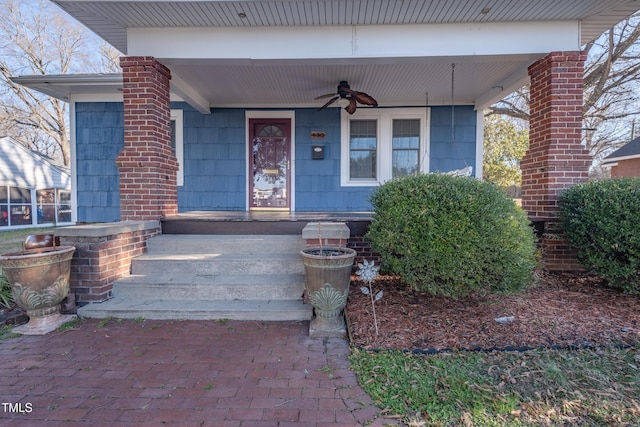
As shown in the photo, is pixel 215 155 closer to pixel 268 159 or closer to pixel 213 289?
pixel 268 159

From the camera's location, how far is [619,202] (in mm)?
3137

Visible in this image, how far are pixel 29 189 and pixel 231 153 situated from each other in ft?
38.4

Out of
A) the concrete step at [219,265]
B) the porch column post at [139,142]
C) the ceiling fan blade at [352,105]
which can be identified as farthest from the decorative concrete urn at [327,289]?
the ceiling fan blade at [352,105]

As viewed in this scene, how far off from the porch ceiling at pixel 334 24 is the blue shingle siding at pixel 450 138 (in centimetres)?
93

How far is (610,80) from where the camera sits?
33.8ft

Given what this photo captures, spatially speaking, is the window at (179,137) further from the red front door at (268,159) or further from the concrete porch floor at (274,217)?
the concrete porch floor at (274,217)

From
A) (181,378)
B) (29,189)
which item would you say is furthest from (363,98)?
(29,189)

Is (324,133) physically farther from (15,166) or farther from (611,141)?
(611,141)

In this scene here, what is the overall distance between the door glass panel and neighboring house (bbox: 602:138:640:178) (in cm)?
1162

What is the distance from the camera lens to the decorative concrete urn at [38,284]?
272cm

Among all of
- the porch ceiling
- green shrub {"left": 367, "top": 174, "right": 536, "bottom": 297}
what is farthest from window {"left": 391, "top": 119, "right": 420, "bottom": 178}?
green shrub {"left": 367, "top": 174, "right": 536, "bottom": 297}

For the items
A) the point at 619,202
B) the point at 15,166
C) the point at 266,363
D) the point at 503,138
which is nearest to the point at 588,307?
the point at 619,202

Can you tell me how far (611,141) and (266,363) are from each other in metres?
17.9

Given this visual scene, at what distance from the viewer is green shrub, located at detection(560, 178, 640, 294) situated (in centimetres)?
308
